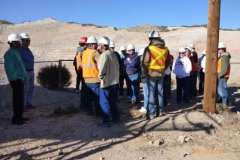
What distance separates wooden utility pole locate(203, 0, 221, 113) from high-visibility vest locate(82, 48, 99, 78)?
2663mm

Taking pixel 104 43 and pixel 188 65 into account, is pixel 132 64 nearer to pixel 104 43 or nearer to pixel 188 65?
pixel 188 65

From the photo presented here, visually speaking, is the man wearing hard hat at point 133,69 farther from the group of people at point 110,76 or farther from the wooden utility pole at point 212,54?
the wooden utility pole at point 212,54

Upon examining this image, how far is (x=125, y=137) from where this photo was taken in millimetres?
10344

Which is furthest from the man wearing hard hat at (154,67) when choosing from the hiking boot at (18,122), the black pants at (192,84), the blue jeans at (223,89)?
the black pants at (192,84)

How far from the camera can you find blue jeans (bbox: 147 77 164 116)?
12016 mm

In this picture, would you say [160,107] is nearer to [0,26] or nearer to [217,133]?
[217,133]

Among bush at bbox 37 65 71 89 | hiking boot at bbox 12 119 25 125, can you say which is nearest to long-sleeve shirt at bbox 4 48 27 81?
hiking boot at bbox 12 119 25 125

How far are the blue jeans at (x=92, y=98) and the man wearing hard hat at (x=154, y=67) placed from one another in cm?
113

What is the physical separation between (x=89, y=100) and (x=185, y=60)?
380 centimetres

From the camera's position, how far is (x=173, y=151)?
945 cm

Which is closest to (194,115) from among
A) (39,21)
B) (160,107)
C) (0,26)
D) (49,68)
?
(160,107)

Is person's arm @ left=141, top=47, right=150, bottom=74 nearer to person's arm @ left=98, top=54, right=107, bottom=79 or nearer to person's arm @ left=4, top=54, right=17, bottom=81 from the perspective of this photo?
person's arm @ left=98, top=54, right=107, bottom=79

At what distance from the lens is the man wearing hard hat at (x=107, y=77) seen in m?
10.9

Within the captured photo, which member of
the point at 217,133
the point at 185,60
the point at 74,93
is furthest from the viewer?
the point at 74,93
